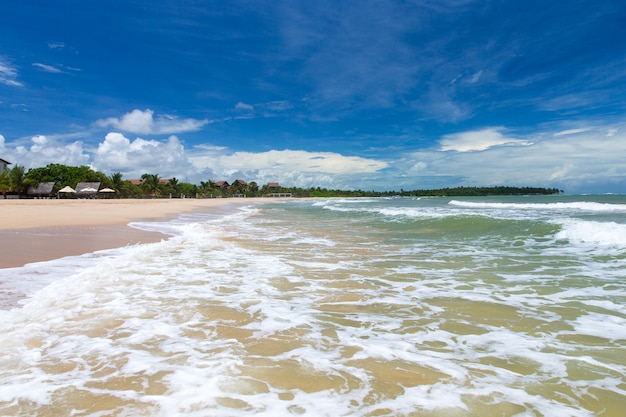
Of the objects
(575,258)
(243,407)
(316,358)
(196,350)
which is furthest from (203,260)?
(575,258)

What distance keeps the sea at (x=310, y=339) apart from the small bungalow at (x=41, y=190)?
66882 millimetres

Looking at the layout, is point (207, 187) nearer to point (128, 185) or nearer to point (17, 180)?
point (128, 185)

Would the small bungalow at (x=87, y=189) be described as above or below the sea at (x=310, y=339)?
above

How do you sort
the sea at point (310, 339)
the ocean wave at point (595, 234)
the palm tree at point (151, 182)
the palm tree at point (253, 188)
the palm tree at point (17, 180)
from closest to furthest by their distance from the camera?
1. the sea at point (310, 339)
2. the ocean wave at point (595, 234)
3. the palm tree at point (17, 180)
4. the palm tree at point (151, 182)
5. the palm tree at point (253, 188)

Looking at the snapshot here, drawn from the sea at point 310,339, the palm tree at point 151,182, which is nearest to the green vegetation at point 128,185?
the palm tree at point 151,182

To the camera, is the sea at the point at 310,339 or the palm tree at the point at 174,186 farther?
the palm tree at the point at 174,186

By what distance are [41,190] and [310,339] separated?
7389cm

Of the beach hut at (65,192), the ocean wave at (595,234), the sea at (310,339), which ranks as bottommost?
the sea at (310,339)

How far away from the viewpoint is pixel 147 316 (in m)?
4.56

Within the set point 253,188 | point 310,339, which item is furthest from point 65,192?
point 310,339

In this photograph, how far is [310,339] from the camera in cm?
392

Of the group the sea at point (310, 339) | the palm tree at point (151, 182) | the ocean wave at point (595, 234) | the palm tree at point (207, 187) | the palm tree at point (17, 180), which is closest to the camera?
the sea at point (310, 339)

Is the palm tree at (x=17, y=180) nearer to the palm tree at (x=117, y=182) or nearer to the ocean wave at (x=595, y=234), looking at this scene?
the palm tree at (x=117, y=182)

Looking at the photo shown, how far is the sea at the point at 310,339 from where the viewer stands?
2.74 m
